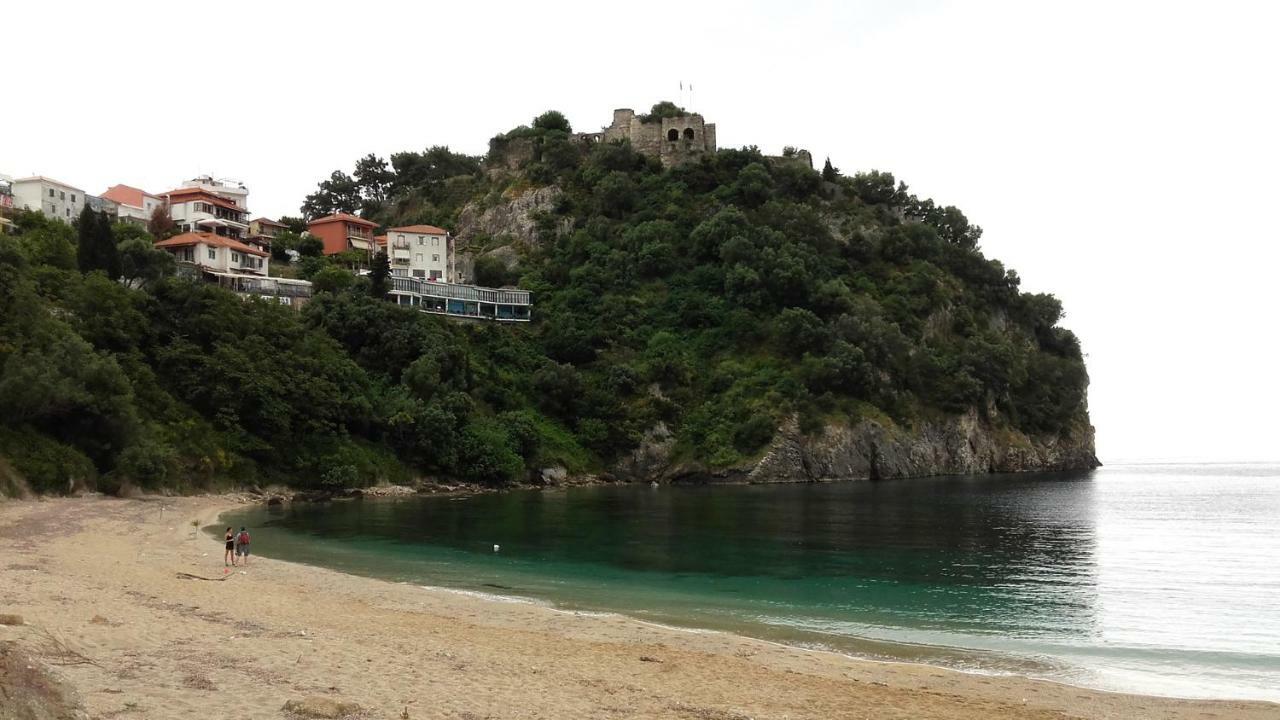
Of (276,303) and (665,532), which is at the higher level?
(276,303)

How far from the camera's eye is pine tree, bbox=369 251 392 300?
92.0 m

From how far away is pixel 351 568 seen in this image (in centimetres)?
3372

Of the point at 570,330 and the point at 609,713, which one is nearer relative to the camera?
the point at 609,713

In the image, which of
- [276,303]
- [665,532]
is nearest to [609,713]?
[665,532]

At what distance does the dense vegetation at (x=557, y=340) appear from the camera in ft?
198

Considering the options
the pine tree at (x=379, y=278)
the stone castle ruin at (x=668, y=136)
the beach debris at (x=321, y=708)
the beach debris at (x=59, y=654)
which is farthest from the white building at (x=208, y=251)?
the beach debris at (x=321, y=708)

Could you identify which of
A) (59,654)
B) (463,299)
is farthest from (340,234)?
(59,654)

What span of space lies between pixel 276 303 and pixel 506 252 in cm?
4229

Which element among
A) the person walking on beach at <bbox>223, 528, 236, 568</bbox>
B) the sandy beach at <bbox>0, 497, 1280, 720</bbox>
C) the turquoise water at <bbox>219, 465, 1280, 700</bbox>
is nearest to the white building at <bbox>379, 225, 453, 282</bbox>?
the turquoise water at <bbox>219, 465, 1280, 700</bbox>

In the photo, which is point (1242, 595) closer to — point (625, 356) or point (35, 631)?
point (35, 631)

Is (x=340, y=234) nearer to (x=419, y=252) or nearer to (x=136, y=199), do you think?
(x=419, y=252)

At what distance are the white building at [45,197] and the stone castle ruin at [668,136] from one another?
67.0 m

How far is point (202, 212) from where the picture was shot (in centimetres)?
10312

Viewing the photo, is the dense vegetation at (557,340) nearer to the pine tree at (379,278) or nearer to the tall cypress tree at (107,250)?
the tall cypress tree at (107,250)
